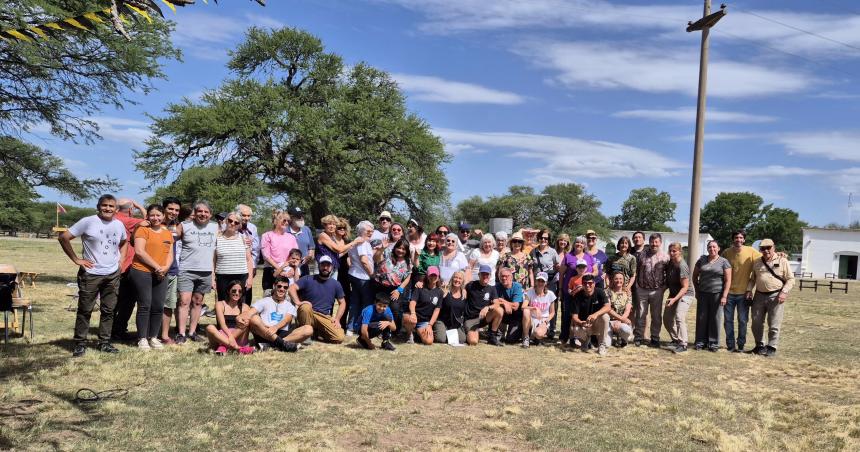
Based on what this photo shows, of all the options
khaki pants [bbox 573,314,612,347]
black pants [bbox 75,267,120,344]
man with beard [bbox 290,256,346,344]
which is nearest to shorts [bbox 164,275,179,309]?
black pants [bbox 75,267,120,344]

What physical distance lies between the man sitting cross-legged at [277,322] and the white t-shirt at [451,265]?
2.14 metres

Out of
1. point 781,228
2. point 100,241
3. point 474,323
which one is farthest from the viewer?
point 781,228

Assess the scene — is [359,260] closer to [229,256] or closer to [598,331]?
[229,256]

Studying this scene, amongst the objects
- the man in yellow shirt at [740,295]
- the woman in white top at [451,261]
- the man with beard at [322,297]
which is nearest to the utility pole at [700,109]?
the man in yellow shirt at [740,295]

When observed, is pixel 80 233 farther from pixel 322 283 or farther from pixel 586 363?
pixel 586 363

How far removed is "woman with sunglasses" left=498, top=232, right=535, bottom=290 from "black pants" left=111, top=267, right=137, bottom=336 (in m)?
4.69

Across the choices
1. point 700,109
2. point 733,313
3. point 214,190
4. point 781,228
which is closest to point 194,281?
point 733,313

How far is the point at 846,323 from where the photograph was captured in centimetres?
1322

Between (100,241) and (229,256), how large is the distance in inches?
59.3

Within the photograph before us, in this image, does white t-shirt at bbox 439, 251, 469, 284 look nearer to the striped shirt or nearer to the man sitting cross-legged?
the man sitting cross-legged

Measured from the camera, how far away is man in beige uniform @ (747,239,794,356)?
27.8 feet

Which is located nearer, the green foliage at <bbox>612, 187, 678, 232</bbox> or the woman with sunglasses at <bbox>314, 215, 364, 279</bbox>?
the woman with sunglasses at <bbox>314, 215, 364, 279</bbox>

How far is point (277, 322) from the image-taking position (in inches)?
297

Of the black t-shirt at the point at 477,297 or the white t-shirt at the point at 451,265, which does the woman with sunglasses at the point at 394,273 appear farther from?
the black t-shirt at the point at 477,297
